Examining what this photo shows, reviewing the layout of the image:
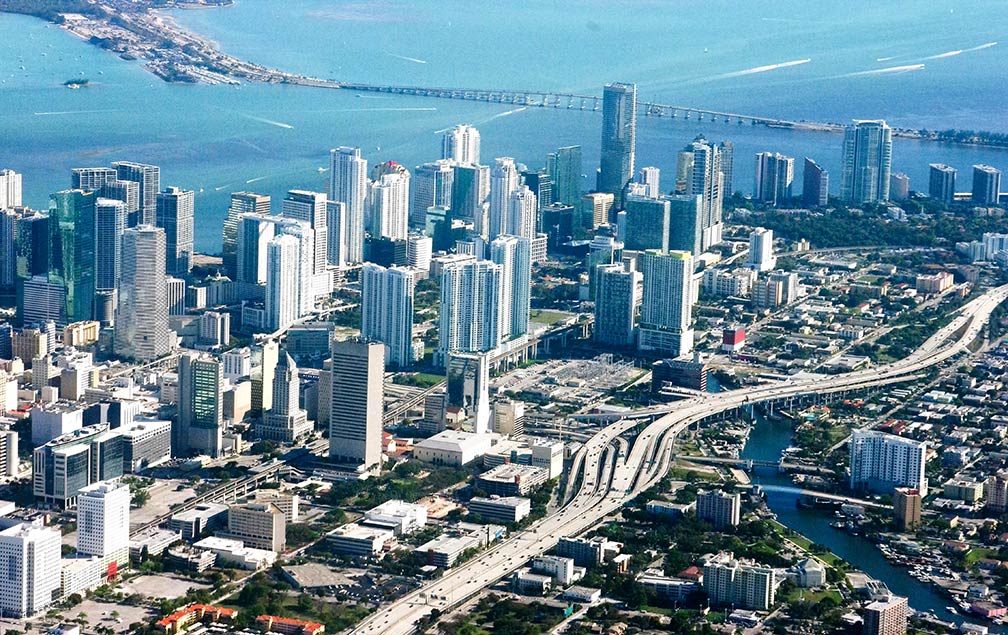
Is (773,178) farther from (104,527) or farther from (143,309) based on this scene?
(104,527)

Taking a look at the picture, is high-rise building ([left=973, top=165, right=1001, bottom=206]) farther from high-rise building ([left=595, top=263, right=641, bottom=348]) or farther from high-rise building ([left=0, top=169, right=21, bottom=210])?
high-rise building ([left=0, top=169, right=21, bottom=210])

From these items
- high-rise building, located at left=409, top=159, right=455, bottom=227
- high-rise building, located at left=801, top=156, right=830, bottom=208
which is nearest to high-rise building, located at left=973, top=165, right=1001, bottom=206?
high-rise building, located at left=801, top=156, right=830, bottom=208

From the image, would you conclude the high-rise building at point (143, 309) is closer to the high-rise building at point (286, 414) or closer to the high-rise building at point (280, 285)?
the high-rise building at point (280, 285)

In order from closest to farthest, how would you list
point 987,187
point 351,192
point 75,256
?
point 75,256
point 351,192
point 987,187

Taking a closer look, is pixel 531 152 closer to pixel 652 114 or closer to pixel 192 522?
pixel 652 114

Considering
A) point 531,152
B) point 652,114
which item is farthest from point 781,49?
point 531,152

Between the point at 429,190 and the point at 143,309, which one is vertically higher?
the point at 429,190

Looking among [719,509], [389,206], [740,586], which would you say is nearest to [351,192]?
[389,206]
